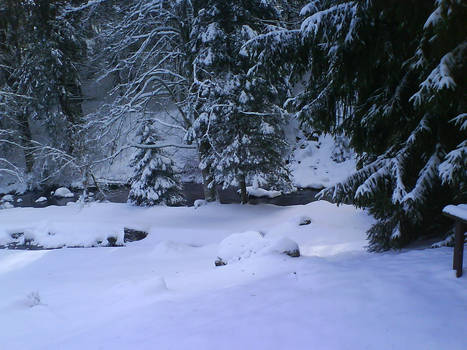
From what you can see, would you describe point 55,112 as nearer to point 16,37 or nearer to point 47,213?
point 16,37

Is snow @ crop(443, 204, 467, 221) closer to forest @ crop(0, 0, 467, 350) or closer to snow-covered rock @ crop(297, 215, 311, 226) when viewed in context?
forest @ crop(0, 0, 467, 350)

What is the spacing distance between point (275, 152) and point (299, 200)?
4265 mm

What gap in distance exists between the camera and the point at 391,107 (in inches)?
160

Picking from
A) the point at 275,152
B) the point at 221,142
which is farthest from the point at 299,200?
the point at 221,142

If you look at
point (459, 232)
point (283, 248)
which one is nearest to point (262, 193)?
point (283, 248)

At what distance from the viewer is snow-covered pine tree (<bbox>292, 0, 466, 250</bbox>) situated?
3318 millimetres

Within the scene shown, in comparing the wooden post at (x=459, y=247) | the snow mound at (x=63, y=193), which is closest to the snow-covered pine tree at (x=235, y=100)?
the wooden post at (x=459, y=247)

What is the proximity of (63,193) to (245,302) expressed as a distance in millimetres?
17625

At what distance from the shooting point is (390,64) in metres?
4.00

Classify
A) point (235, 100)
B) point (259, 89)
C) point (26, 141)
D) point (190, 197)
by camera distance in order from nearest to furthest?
point (259, 89) < point (235, 100) < point (190, 197) < point (26, 141)

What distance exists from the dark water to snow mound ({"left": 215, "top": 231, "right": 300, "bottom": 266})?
26.7ft

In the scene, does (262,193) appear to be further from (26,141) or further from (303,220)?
(26,141)

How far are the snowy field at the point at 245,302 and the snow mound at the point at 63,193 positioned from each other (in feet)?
35.6

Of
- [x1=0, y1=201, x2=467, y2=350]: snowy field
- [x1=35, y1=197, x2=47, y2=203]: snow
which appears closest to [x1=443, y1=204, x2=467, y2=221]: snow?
[x1=0, y1=201, x2=467, y2=350]: snowy field
